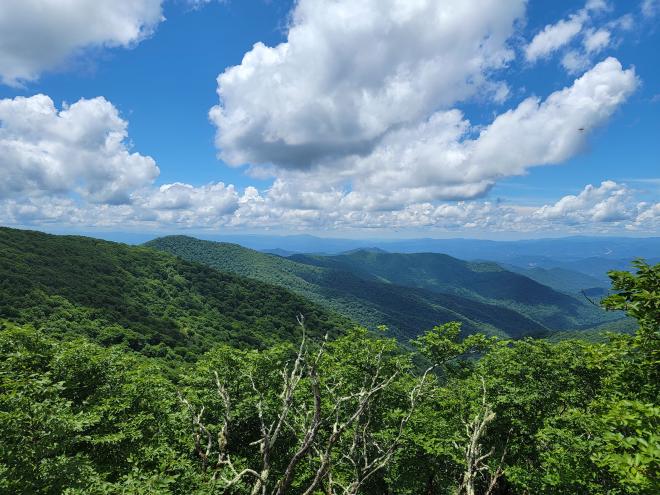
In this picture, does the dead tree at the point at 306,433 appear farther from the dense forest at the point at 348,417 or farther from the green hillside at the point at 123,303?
the green hillside at the point at 123,303

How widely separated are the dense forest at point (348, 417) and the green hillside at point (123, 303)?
58460 mm

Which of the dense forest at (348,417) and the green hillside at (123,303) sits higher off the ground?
the dense forest at (348,417)

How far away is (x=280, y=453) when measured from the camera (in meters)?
23.4

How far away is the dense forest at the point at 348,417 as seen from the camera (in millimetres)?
8414

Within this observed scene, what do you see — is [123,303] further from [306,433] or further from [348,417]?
[306,433]

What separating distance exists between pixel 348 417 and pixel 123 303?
140m

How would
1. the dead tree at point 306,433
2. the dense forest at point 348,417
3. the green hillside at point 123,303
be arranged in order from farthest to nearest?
1. the green hillside at point 123,303
2. the dense forest at point 348,417
3. the dead tree at point 306,433

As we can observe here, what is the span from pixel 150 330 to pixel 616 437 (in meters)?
125

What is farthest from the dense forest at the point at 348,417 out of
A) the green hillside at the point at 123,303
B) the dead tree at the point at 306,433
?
the green hillside at the point at 123,303

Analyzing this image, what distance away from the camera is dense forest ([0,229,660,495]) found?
8.41 meters

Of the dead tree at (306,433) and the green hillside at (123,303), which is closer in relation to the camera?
the dead tree at (306,433)

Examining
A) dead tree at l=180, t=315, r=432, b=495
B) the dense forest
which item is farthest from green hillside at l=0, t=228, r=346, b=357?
dead tree at l=180, t=315, r=432, b=495

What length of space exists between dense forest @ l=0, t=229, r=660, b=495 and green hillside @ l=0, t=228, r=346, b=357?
192 feet

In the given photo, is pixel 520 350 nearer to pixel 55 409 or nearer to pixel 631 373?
pixel 631 373
